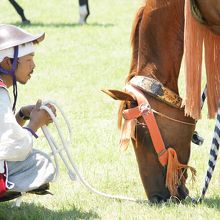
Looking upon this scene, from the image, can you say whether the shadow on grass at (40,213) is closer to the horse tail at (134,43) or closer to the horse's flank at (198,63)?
the horse tail at (134,43)

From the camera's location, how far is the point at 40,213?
348 cm

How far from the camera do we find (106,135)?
531 cm

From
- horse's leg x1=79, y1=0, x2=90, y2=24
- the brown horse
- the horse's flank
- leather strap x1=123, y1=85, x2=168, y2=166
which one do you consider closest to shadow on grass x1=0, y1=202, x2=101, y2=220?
the brown horse

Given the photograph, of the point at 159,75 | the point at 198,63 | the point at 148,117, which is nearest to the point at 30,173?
the point at 148,117

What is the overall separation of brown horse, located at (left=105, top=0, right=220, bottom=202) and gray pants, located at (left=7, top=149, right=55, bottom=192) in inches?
17.3

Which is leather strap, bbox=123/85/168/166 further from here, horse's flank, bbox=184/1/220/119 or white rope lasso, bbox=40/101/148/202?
white rope lasso, bbox=40/101/148/202

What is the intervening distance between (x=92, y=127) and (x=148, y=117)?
241cm

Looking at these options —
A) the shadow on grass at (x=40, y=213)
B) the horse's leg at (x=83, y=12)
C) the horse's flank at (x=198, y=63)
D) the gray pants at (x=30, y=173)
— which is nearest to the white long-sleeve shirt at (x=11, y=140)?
the gray pants at (x=30, y=173)

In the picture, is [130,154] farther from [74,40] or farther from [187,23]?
[74,40]

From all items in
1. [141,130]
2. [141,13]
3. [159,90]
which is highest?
[141,13]

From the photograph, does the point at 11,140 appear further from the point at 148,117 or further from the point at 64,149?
the point at 148,117

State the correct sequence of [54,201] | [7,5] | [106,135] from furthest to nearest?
[7,5] → [106,135] → [54,201]

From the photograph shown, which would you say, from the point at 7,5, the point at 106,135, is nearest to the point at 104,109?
the point at 106,135

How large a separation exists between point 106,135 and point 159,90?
6.87ft
